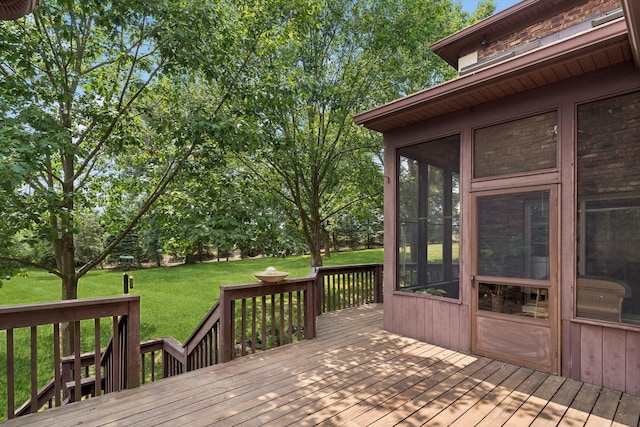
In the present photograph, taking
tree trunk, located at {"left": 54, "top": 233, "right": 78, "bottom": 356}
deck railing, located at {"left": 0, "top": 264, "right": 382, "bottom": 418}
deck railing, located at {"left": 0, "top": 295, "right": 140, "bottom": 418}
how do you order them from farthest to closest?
tree trunk, located at {"left": 54, "top": 233, "right": 78, "bottom": 356} → deck railing, located at {"left": 0, "top": 264, "right": 382, "bottom": 418} → deck railing, located at {"left": 0, "top": 295, "right": 140, "bottom": 418}

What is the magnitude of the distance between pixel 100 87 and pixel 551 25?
7.04 m

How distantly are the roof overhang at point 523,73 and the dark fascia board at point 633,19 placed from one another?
0.07ft

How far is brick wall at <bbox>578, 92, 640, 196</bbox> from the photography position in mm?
3070

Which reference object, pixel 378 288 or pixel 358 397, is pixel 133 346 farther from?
pixel 378 288

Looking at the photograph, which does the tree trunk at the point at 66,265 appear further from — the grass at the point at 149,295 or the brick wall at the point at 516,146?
the brick wall at the point at 516,146

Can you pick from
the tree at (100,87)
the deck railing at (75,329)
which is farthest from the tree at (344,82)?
the deck railing at (75,329)

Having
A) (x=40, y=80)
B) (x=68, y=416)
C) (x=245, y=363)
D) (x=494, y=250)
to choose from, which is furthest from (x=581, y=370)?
(x=40, y=80)

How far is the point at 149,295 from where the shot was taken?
10.8 metres

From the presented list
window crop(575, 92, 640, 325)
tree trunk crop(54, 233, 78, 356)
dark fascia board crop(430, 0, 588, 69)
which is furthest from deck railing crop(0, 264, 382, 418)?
dark fascia board crop(430, 0, 588, 69)

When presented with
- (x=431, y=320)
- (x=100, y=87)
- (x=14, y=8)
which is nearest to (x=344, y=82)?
(x=100, y=87)

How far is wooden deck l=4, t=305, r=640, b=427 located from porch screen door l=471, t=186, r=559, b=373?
245mm

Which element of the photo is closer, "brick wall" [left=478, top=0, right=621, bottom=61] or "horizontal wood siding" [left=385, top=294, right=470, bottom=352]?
"horizontal wood siding" [left=385, top=294, right=470, bottom=352]

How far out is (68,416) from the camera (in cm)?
256

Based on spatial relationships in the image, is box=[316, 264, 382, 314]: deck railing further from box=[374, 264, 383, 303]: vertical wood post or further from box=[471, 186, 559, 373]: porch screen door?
box=[471, 186, 559, 373]: porch screen door
